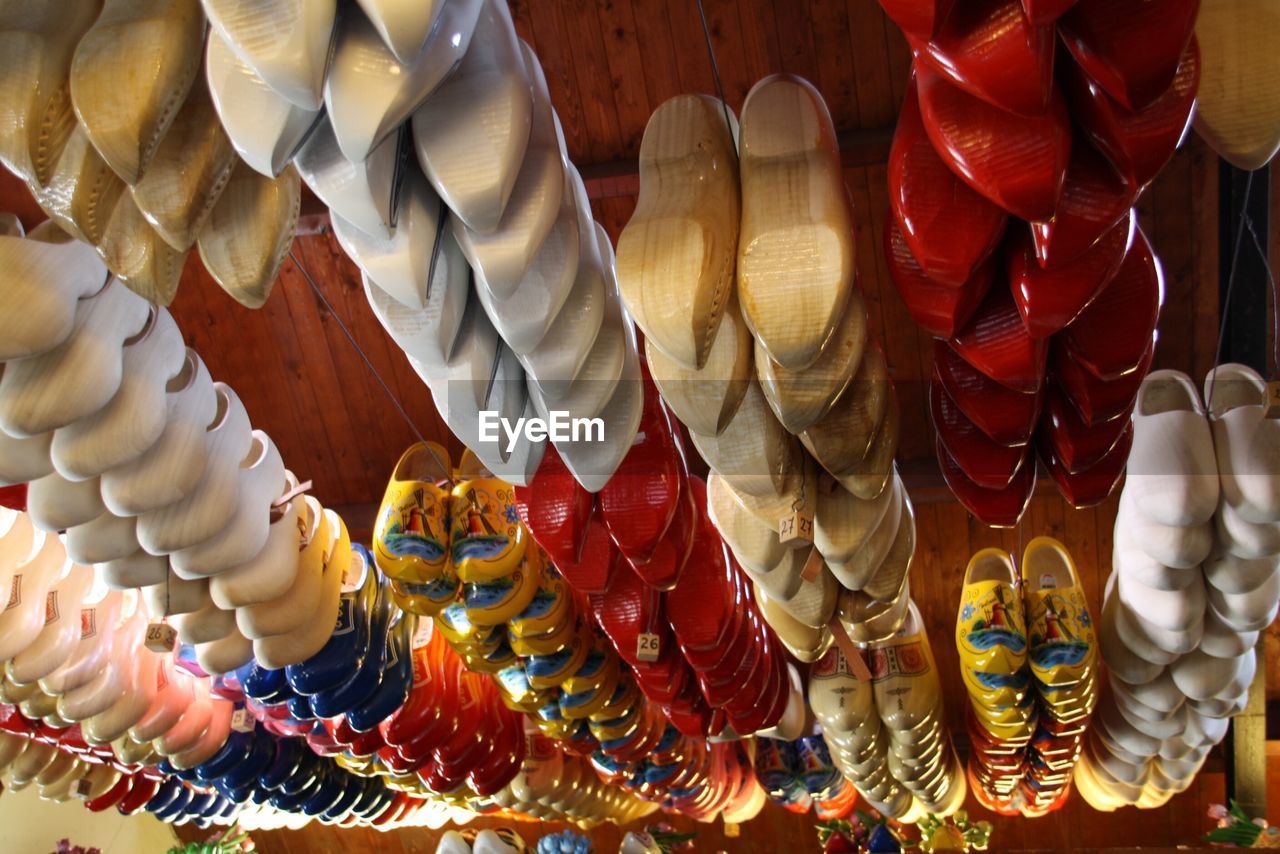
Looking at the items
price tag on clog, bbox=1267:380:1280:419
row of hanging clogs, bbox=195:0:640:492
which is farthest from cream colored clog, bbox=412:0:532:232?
price tag on clog, bbox=1267:380:1280:419

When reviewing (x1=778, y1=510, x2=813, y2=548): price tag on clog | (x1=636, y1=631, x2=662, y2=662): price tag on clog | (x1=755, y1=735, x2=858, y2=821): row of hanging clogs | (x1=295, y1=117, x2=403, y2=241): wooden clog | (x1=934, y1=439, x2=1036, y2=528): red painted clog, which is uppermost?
(x1=295, y1=117, x2=403, y2=241): wooden clog

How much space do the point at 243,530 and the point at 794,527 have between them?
133 cm

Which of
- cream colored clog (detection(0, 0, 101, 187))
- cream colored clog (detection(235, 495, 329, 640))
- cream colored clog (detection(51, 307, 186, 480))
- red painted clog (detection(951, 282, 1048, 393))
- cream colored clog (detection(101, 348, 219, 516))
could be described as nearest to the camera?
cream colored clog (detection(0, 0, 101, 187))

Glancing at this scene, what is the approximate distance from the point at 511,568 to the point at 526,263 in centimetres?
186

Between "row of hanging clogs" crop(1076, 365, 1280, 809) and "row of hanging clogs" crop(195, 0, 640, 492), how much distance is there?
1.41 m

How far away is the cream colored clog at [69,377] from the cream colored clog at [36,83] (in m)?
0.70

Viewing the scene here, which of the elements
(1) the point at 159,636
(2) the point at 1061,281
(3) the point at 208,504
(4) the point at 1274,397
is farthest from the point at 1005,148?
(1) the point at 159,636

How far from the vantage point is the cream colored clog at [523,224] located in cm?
118

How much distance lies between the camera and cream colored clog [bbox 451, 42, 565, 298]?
3.87 feet

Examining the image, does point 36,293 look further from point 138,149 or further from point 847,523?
point 847,523

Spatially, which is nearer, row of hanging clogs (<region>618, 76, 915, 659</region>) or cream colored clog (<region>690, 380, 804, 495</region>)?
row of hanging clogs (<region>618, 76, 915, 659</region>)

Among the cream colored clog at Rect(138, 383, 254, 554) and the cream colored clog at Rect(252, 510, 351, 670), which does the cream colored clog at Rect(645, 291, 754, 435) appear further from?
the cream colored clog at Rect(252, 510, 351, 670)

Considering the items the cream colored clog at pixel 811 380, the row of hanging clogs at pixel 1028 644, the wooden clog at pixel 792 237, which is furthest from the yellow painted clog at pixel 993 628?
the wooden clog at pixel 792 237

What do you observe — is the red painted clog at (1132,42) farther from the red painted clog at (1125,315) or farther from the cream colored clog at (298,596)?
the cream colored clog at (298,596)
